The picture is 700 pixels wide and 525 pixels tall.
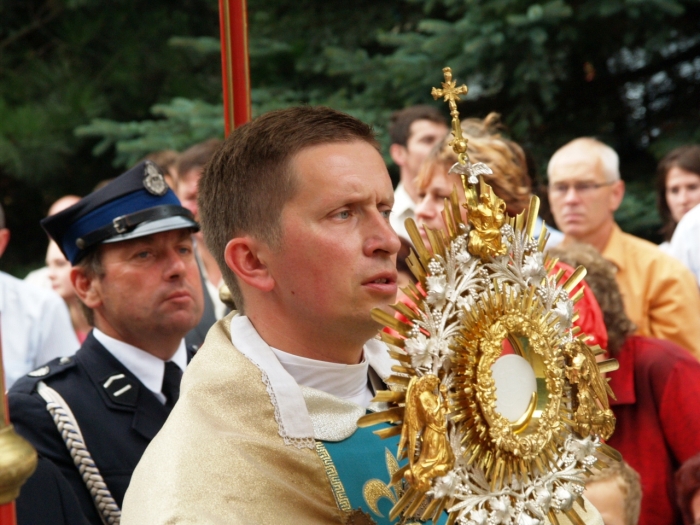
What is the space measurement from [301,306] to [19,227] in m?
8.26

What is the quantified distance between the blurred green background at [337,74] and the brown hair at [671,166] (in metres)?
1.29

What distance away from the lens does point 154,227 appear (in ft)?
10.1

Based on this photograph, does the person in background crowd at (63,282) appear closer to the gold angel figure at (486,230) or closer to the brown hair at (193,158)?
the brown hair at (193,158)

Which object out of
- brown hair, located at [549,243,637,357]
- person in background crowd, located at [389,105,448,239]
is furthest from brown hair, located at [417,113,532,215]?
person in background crowd, located at [389,105,448,239]

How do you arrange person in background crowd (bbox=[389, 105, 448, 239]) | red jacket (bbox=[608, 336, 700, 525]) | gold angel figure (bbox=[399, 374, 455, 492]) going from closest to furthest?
gold angel figure (bbox=[399, 374, 455, 492]), red jacket (bbox=[608, 336, 700, 525]), person in background crowd (bbox=[389, 105, 448, 239])

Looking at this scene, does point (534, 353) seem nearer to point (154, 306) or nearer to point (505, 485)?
point (505, 485)

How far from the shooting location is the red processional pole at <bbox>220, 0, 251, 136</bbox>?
2.59 meters

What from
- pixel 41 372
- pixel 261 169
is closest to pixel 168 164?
pixel 41 372

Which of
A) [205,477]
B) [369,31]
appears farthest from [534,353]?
[369,31]

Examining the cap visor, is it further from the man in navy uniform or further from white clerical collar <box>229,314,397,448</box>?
white clerical collar <box>229,314,397,448</box>

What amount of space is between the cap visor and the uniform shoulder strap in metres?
0.52

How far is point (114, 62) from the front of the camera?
30.2 ft

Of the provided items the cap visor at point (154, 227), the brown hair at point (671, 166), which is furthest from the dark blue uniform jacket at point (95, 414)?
the brown hair at point (671, 166)

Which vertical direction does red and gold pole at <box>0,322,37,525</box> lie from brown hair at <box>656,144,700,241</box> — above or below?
above
